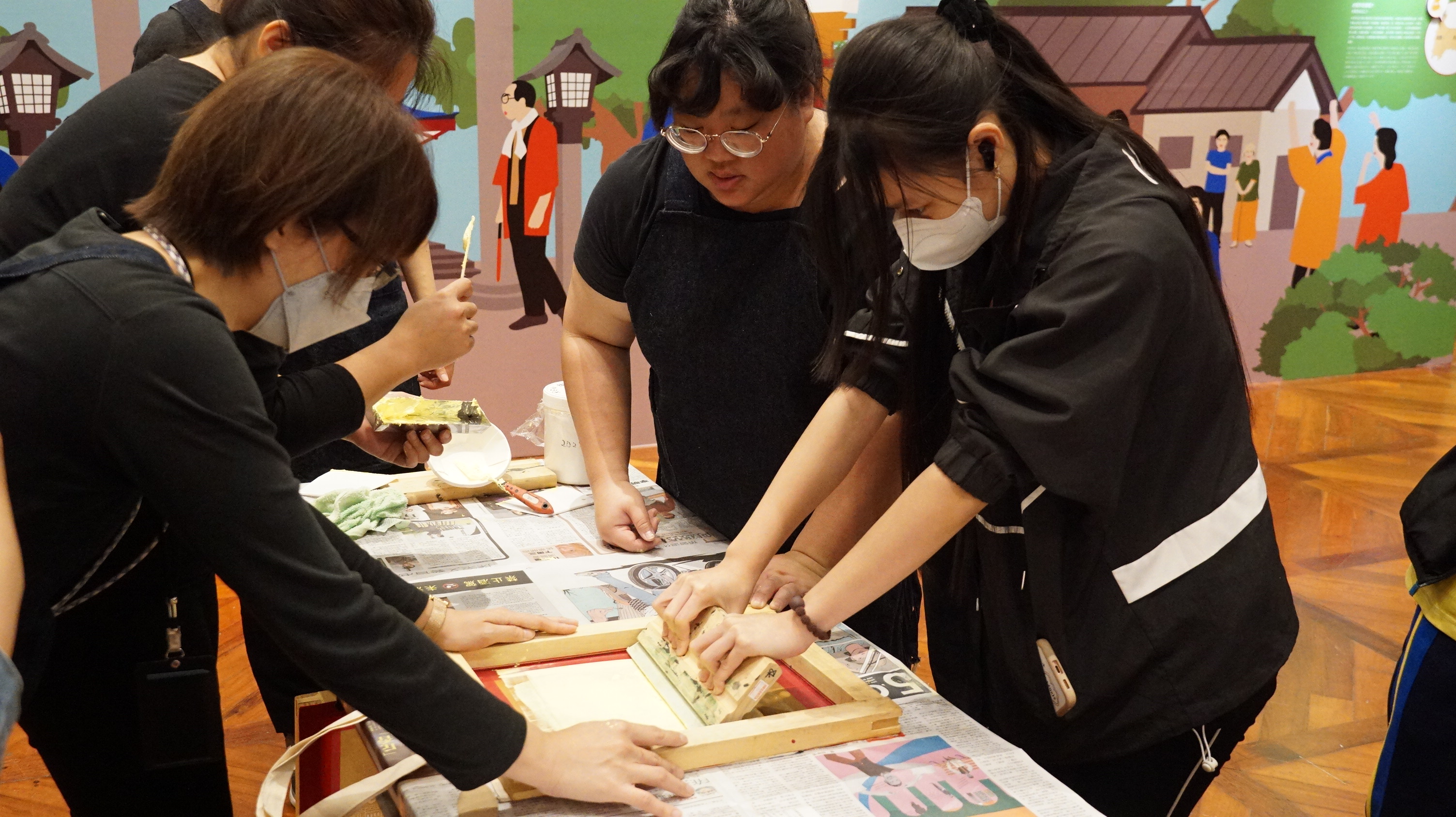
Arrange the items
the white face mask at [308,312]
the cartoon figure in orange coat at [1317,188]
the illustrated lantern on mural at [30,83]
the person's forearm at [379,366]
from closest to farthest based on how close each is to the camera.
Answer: the white face mask at [308,312] < the person's forearm at [379,366] < the illustrated lantern on mural at [30,83] < the cartoon figure in orange coat at [1317,188]

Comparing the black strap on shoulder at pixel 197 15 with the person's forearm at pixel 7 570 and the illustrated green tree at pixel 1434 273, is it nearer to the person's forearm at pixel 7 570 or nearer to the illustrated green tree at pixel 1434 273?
the person's forearm at pixel 7 570

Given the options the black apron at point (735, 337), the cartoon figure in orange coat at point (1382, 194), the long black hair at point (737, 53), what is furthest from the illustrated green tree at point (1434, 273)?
the long black hair at point (737, 53)

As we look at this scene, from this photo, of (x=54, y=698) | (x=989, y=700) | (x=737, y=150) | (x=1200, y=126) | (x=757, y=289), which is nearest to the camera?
(x=54, y=698)

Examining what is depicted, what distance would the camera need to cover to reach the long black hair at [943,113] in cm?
116

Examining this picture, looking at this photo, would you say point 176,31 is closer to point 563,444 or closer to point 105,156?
point 105,156

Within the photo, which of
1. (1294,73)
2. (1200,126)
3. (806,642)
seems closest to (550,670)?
(806,642)

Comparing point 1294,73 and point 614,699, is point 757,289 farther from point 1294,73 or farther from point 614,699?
point 1294,73

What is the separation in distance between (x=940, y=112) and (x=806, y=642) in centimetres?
63

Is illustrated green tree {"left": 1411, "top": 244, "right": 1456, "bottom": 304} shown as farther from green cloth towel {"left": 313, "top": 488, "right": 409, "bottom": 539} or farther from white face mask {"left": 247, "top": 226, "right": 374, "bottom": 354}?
white face mask {"left": 247, "top": 226, "right": 374, "bottom": 354}

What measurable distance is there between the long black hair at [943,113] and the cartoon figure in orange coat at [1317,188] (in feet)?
16.3

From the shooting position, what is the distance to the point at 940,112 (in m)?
1.16

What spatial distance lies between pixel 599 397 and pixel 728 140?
23.2 inches

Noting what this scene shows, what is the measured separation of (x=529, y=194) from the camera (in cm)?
419

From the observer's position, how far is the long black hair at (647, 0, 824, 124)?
153 cm
